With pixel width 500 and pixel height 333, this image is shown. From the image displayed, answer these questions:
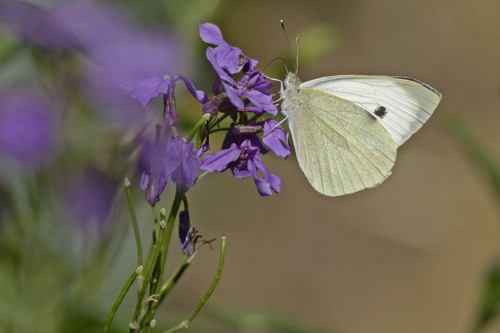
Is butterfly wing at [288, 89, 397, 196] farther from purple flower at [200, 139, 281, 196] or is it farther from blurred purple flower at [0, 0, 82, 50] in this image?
blurred purple flower at [0, 0, 82, 50]

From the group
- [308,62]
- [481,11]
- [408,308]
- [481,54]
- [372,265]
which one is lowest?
[408,308]

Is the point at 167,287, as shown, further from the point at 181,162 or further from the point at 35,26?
the point at 35,26

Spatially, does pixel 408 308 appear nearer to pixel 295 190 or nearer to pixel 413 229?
pixel 413 229

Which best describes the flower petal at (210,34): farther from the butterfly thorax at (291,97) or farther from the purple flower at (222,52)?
the butterfly thorax at (291,97)

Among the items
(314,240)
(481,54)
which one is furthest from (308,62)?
(481,54)

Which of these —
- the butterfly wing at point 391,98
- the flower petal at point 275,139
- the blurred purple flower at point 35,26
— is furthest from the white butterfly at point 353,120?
the blurred purple flower at point 35,26

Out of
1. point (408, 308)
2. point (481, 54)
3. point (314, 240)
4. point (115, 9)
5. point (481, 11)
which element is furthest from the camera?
point (481, 11)
